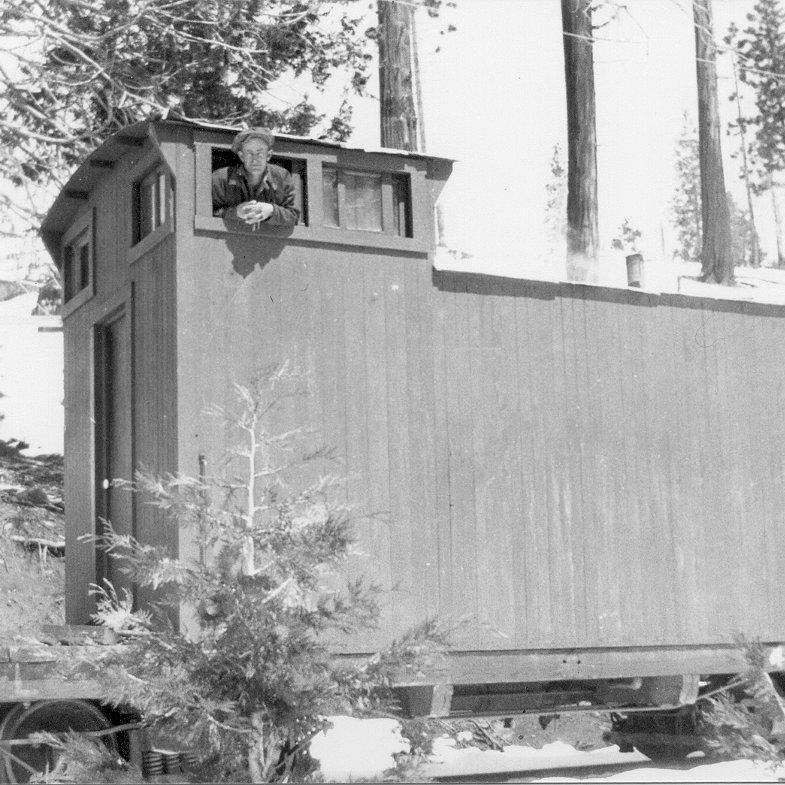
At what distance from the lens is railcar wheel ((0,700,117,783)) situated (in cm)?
763

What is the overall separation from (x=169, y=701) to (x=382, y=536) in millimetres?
2769

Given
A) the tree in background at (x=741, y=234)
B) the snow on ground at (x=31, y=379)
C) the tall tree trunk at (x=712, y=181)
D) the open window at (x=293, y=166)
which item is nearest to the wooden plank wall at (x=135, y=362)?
the open window at (x=293, y=166)

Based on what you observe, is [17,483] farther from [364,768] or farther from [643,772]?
[643,772]

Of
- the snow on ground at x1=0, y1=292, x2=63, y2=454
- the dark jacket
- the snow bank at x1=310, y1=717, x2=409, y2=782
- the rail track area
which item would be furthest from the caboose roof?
the snow on ground at x1=0, y1=292, x2=63, y2=454

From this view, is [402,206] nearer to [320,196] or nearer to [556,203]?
[320,196]

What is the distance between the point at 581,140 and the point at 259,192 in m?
11.9

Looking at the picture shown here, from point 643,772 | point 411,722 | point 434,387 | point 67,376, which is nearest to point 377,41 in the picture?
point 67,376

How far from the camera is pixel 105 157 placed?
943 centimetres

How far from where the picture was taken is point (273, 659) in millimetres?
5922

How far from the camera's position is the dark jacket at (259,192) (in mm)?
8211

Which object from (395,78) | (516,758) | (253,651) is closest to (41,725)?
(253,651)

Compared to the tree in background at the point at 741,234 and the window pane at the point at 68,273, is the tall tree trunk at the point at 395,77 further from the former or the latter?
the tree in background at the point at 741,234

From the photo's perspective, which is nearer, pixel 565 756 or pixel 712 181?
pixel 565 756

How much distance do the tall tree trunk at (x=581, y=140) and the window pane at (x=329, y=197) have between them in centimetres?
1023
